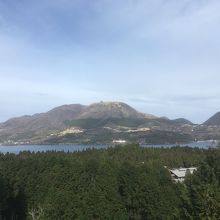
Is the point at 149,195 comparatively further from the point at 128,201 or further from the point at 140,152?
the point at 140,152

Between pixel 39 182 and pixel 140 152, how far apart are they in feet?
120

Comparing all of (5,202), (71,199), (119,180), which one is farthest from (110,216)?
(5,202)

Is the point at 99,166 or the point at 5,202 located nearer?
the point at 5,202

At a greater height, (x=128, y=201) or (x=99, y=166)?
(x=99, y=166)

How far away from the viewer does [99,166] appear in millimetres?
55906

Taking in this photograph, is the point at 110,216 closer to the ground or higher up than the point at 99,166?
closer to the ground

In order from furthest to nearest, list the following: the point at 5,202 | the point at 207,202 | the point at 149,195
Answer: the point at 5,202
the point at 149,195
the point at 207,202

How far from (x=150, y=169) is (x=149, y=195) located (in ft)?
30.8

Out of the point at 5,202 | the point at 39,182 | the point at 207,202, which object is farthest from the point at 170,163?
the point at 207,202

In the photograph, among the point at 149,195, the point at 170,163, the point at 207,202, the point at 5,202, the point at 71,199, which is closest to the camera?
the point at 207,202

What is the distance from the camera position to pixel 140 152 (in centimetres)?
8731

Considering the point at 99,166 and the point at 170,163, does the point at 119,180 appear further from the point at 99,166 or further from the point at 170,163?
the point at 170,163

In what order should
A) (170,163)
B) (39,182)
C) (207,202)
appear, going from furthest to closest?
(170,163)
(39,182)
(207,202)

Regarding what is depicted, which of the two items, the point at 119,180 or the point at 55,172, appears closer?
the point at 119,180
